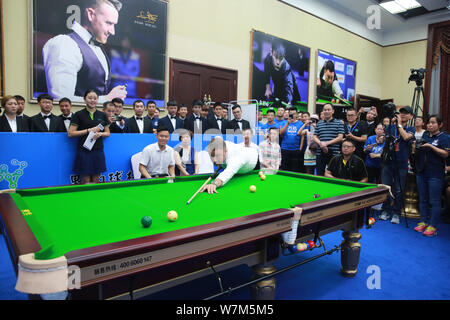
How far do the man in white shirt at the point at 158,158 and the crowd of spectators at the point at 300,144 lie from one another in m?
0.01

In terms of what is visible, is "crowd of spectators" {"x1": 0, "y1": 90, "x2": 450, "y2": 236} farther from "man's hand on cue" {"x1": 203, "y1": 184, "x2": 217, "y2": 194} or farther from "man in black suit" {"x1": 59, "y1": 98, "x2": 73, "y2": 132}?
"man's hand on cue" {"x1": 203, "y1": 184, "x2": 217, "y2": 194}

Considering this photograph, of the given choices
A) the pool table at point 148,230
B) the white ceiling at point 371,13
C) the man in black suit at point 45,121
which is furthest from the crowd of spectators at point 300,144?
the white ceiling at point 371,13

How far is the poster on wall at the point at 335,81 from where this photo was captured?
924 centimetres

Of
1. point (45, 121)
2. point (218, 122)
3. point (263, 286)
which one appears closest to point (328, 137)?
point (218, 122)

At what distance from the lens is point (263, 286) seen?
1681 mm

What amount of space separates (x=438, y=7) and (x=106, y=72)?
32.4 ft

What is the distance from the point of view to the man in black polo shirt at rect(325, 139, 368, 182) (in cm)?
350

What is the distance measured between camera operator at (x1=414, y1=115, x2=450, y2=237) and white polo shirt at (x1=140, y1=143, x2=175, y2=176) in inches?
121

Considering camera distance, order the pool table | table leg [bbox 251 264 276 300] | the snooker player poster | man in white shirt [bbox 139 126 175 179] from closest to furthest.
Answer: the pool table, table leg [bbox 251 264 276 300], man in white shirt [bbox 139 126 175 179], the snooker player poster

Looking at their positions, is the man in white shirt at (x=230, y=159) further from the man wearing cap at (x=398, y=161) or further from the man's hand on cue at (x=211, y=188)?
the man wearing cap at (x=398, y=161)

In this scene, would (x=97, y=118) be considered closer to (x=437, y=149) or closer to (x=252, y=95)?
(x=437, y=149)

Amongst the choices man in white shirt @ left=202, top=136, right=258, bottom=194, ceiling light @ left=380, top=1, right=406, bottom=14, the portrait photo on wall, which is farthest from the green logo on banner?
ceiling light @ left=380, top=1, right=406, bottom=14

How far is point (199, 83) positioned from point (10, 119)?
3.85 m
